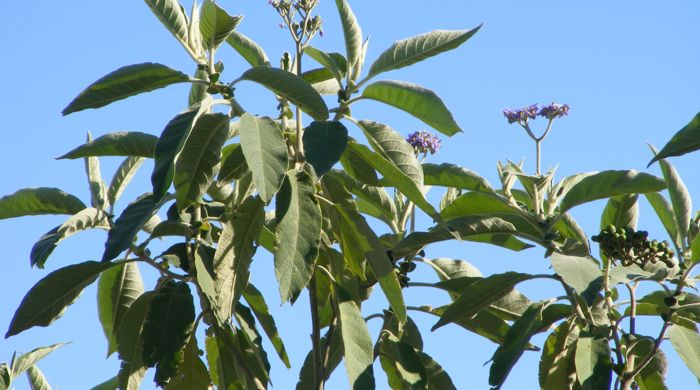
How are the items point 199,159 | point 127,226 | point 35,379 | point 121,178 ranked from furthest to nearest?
point 35,379
point 121,178
point 199,159
point 127,226

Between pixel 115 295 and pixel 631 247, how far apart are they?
79.9 inches

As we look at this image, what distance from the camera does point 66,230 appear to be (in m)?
3.15

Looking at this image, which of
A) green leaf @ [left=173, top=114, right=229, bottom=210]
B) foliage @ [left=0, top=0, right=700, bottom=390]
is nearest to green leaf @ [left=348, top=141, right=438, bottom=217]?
foliage @ [left=0, top=0, right=700, bottom=390]

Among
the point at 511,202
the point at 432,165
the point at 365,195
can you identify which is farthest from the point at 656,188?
the point at 365,195

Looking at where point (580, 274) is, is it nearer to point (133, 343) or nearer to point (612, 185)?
point (612, 185)

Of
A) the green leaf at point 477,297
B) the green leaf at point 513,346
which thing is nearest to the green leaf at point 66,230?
the green leaf at point 477,297

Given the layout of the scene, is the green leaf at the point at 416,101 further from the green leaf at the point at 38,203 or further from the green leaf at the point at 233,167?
the green leaf at the point at 38,203

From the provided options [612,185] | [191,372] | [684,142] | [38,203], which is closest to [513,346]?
[612,185]

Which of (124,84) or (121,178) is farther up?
(124,84)

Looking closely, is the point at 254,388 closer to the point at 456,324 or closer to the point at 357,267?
the point at 357,267

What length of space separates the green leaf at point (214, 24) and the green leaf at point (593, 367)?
1.65 m

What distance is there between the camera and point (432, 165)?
345 centimetres

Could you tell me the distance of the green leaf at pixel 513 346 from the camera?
125 inches

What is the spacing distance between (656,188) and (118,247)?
1888mm
